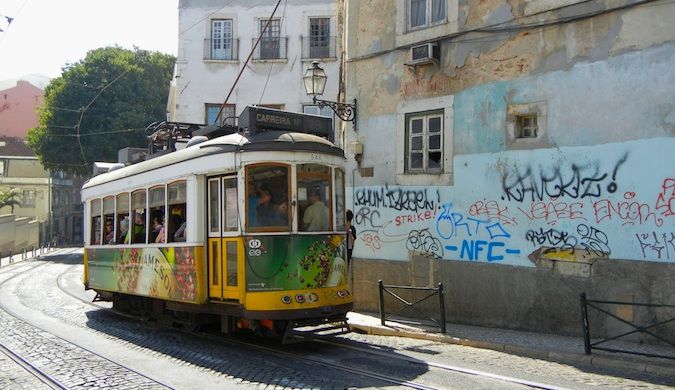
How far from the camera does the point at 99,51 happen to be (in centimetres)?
4256

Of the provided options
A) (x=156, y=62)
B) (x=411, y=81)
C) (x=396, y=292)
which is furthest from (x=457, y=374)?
(x=156, y=62)

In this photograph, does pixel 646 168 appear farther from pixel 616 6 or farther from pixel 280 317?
pixel 280 317

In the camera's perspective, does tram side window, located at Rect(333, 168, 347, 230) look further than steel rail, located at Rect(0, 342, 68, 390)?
Yes

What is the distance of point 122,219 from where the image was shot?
11781 millimetres

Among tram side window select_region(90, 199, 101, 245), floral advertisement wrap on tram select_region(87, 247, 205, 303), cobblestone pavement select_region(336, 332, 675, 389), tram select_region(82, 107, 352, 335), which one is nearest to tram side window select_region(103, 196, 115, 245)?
floral advertisement wrap on tram select_region(87, 247, 205, 303)

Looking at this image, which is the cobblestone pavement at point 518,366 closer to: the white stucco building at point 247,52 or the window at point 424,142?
the window at point 424,142

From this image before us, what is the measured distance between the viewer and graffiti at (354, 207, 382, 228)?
12.6 m

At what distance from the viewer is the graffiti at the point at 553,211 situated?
31.2 feet

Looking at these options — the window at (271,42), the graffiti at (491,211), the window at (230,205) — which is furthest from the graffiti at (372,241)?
the window at (271,42)

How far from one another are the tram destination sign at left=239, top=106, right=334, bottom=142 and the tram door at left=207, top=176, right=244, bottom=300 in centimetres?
86

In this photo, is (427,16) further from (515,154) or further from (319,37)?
(319,37)

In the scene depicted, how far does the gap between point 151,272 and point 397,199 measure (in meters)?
4.72

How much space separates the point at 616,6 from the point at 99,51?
130ft

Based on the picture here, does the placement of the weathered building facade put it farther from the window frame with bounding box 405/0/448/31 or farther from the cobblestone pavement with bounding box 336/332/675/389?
the cobblestone pavement with bounding box 336/332/675/389
